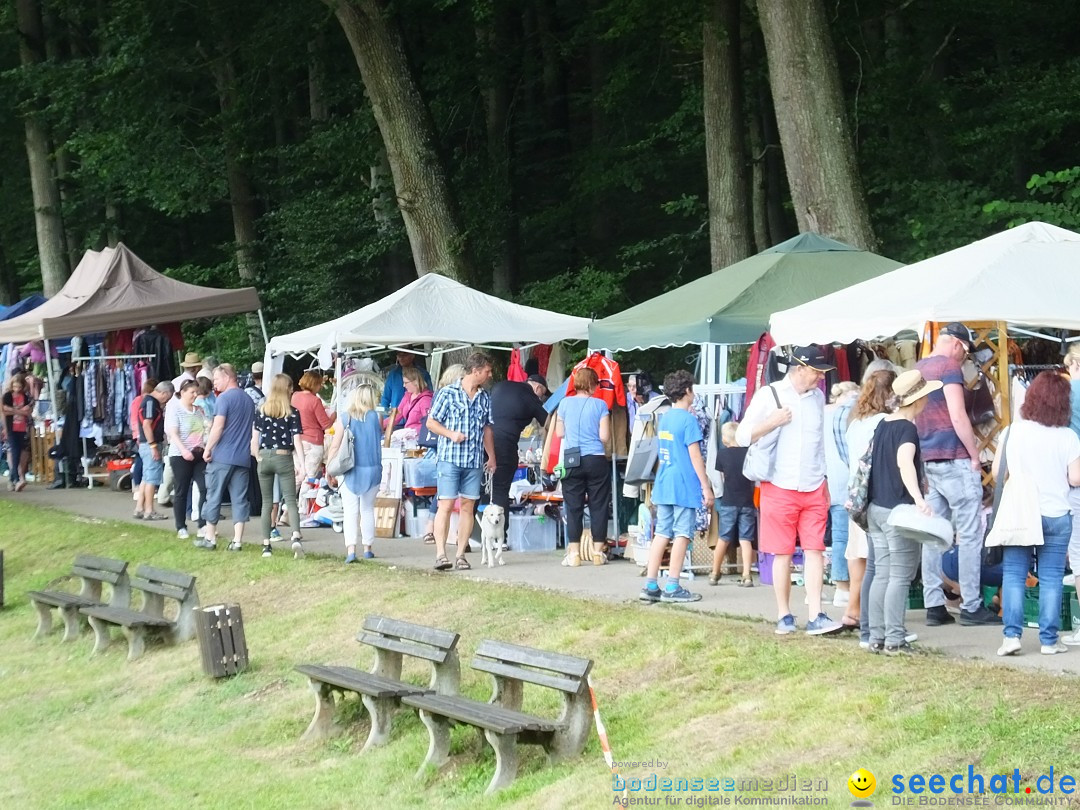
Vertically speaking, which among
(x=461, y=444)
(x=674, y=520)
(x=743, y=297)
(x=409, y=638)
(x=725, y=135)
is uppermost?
(x=725, y=135)

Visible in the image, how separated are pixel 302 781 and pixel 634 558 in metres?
5.05

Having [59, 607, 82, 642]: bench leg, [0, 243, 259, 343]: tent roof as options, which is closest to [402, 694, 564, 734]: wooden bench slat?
[59, 607, 82, 642]: bench leg

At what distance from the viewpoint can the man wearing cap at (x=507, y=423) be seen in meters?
13.9

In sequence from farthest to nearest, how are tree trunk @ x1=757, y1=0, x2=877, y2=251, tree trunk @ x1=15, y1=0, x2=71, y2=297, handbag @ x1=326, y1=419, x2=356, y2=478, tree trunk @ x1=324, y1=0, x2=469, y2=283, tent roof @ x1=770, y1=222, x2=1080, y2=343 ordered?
tree trunk @ x1=15, y1=0, x2=71, y2=297 < tree trunk @ x1=324, y1=0, x2=469, y2=283 < tree trunk @ x1=757, y1=0, x2=877, y2=251 < handbag @ x1=326, y1=419, x2=356, y2=478 < tent roof @ x1=770, y1=222, x2=1080, y2=343

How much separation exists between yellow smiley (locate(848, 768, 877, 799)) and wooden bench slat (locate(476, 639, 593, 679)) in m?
1.89

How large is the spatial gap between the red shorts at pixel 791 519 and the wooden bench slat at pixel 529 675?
181 cm

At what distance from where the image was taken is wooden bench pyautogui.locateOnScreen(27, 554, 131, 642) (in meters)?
13.7

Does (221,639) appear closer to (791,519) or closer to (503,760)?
(503,760)

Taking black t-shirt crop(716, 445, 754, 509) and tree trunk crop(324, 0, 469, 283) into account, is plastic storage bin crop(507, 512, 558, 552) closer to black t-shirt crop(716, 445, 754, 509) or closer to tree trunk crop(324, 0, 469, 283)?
black t-shirt crop(716, 445, 754, 509)

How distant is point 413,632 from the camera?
31.2 ft

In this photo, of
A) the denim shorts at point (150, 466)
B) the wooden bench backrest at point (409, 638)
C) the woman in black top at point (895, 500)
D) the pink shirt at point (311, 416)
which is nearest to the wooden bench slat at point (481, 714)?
the wooden bench backrest at point (409, 638)

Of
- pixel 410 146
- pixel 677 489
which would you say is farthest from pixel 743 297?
pixel 410 146

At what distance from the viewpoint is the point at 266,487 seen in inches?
560

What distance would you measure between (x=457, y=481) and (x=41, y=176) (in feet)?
71.5
